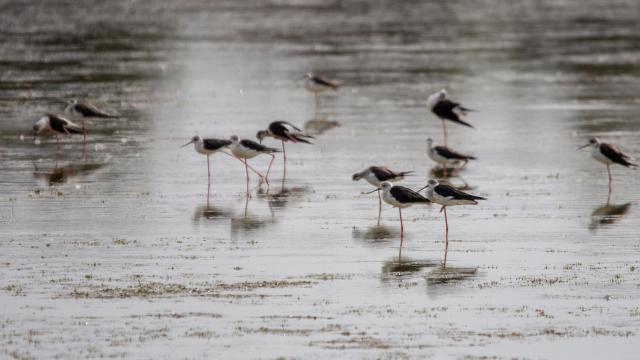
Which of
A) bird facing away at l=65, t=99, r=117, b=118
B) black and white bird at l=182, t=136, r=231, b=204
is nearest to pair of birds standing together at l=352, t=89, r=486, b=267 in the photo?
black and white bird at l=182, t=136, r=231, b=204

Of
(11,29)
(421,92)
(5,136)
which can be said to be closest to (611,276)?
(5,136)

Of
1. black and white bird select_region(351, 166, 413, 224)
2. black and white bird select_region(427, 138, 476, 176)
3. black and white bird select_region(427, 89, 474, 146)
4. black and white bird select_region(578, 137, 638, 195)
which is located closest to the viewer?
black and white bird select_region(351, 166, 413, 224)

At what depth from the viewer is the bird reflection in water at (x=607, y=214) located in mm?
18781

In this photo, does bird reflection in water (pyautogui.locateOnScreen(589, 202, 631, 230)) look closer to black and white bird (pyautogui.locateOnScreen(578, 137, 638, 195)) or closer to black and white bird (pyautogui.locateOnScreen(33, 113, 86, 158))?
black and white bird (pyautogui.locateOnScreen(578, 137, 638, 195))

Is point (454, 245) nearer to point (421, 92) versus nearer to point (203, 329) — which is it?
point (203, 329)

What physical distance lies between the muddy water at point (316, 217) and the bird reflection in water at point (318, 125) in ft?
0.70

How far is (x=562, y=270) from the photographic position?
52.2ft

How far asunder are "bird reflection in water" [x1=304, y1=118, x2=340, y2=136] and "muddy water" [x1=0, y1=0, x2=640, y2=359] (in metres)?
0.21

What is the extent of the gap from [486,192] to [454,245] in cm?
401

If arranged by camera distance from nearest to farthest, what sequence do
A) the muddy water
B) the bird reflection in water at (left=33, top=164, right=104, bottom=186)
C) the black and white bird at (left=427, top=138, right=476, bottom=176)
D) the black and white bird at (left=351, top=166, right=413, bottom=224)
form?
the muddy water, the black and white bird at (left=351, top=166, right=413, bottom=224), the bird reflection in water at (left=33, top=164, right=104, bottom=186), the black and white bird at (left=427, top=138, right=476, bottom=176)

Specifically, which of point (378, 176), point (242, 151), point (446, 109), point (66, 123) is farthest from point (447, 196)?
point (66, 123)

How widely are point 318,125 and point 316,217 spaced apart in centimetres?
985

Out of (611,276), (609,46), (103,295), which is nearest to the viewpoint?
(103,295)

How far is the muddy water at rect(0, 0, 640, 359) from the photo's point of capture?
13.3m
